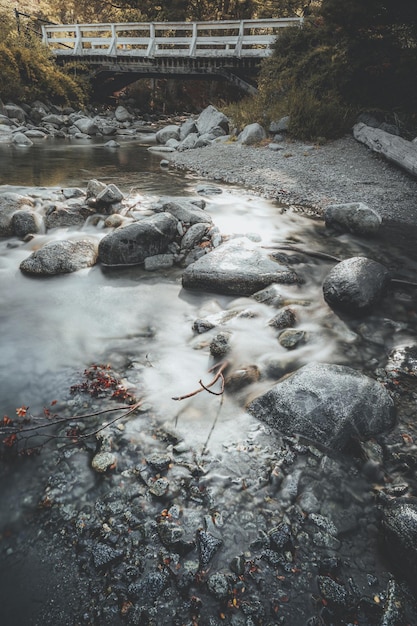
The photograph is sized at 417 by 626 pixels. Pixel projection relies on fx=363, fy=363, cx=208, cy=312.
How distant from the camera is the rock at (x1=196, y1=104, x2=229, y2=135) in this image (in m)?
13.9

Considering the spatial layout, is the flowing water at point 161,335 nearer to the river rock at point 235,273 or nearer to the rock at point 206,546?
the river rock at point 235,273

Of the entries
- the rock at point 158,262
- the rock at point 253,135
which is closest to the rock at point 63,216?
the rock at point 158,262

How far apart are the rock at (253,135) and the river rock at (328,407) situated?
1059cm

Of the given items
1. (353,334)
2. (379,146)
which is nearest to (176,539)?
(353,334)

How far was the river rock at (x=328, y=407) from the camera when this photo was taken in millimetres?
2246

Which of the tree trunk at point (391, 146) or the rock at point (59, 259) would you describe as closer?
the rock at point (59, 259)

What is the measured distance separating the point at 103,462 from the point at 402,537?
155cm

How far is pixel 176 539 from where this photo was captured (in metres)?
1.71

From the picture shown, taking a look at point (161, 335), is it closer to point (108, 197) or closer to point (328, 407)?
point (328, 407)

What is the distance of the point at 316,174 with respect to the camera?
8484 mm

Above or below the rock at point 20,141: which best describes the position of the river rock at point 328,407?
above

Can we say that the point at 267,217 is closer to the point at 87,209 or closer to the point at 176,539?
the point at 87,209

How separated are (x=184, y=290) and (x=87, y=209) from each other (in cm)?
301

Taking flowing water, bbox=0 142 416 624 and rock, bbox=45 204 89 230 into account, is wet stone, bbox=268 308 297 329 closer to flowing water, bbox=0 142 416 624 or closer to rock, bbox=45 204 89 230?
flowing water, bbox=0 142 416 624
